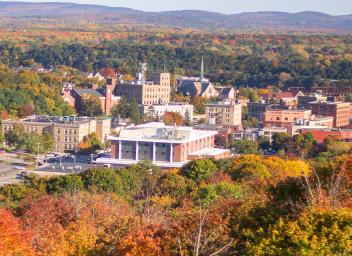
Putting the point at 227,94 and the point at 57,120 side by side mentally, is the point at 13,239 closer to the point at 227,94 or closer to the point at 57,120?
the point at 57,120

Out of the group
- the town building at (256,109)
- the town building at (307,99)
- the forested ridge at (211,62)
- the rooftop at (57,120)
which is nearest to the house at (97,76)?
the forested ridge at (211,62)

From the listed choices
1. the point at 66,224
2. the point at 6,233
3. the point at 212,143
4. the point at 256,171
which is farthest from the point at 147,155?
the point at 6,233

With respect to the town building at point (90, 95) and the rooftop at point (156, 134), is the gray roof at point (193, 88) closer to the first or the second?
the town building at point (90, 95)

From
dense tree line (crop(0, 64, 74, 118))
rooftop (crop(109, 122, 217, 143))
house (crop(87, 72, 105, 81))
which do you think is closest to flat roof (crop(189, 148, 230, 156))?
rooftop (crop(109, 122, 217, 143))

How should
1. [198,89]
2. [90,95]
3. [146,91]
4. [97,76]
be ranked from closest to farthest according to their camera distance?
[90,95] → [146,91] → [198,89] → [97,76]

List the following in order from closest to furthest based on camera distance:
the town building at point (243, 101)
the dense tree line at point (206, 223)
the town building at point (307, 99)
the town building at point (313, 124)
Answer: the dense tree line at point (206, 223)
the town building at point (313, 124)
the town building at point (243, 101)
the town building at point (307, 99)

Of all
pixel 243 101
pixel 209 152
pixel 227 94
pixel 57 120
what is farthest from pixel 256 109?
pixel 209 152

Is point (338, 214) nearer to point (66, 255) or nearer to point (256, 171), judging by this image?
point (66, 255)
